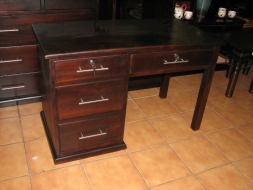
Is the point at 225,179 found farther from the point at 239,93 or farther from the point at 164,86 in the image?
the point at 239,93

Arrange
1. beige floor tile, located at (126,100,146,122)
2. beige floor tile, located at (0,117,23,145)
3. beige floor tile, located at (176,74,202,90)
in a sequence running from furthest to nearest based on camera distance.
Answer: beige floor tile, located at (176,74,202,90) < beige floor tile, located at (126,100,146,122) < beige floor tile, located at (0,117,23,145)

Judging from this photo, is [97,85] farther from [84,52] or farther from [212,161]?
[212,161]

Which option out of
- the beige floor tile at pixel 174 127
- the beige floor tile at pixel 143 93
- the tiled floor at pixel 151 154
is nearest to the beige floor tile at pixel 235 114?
the tiled floor at pixel 151 154

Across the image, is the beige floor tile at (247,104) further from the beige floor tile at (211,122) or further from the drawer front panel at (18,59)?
the drawer front panel at (18,59)

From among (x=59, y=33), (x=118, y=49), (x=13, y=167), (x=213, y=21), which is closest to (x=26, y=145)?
(x=13, y=167)

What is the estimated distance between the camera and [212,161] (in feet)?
6.07

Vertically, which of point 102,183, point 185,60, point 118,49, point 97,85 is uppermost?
point 118,49

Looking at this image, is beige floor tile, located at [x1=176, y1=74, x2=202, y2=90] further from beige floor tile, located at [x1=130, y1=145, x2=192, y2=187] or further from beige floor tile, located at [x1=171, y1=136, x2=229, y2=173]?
beige floor tile, located at [x1=130, y1=145, x2=192, y2=187]

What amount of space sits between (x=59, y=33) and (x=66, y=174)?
0.84 metres

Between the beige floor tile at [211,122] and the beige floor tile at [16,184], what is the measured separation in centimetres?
131

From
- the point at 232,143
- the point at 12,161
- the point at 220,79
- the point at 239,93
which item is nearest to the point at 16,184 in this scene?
the point at 12,161

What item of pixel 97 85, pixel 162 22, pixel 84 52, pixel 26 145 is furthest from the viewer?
pixel 162 22

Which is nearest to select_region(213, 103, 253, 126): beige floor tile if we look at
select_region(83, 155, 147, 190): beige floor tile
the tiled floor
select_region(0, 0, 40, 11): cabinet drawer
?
the tiled floor

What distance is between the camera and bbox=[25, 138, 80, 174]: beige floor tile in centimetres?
168
